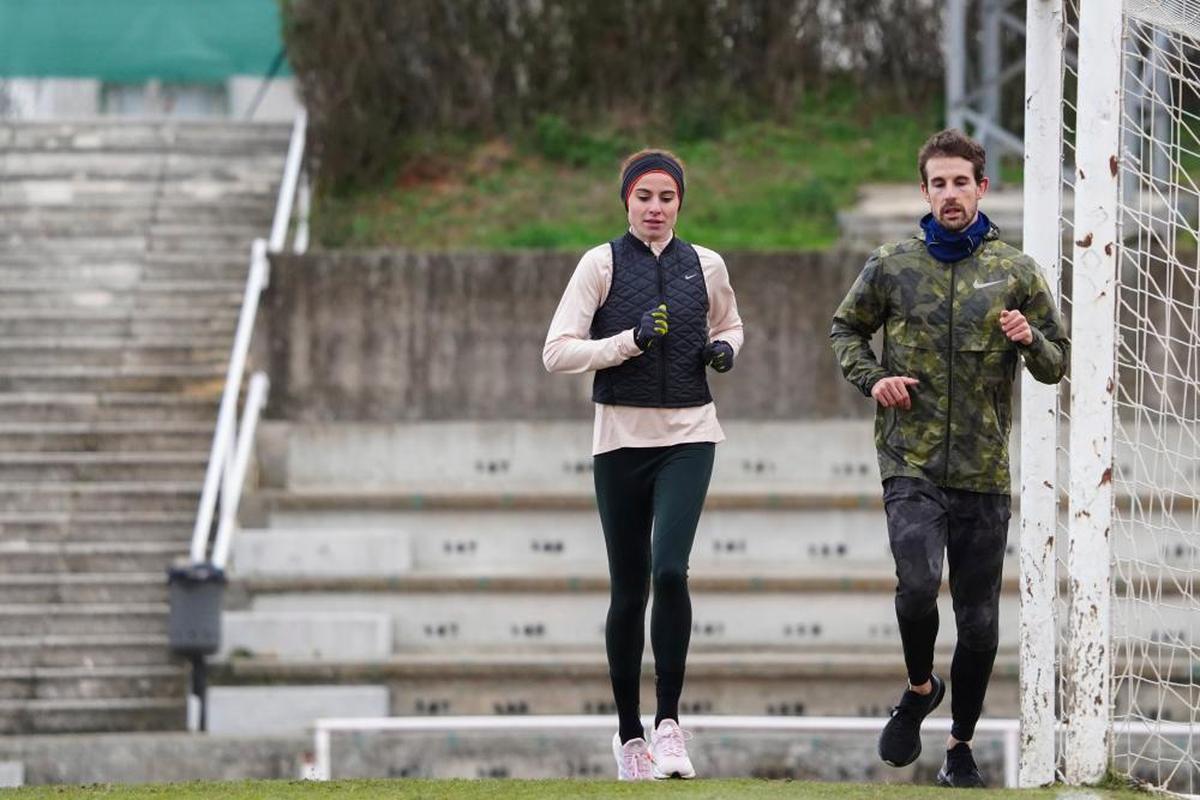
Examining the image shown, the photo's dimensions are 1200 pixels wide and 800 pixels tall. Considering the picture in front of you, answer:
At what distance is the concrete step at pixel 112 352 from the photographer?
1568cm

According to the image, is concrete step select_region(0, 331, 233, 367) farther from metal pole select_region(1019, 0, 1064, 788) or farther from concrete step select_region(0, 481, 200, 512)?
metal pole select_region(1019, 0, 1064, 788)

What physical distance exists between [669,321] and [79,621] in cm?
726

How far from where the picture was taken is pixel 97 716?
13.4 metres

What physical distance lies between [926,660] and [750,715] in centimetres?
613

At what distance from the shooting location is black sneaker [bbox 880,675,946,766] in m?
7.45

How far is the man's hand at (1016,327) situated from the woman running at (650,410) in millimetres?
974

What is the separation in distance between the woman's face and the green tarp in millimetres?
11227

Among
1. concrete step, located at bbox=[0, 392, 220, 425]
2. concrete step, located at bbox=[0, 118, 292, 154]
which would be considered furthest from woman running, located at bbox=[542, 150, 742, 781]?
concrete step, located at bbox=[0, 118, 292, 154]

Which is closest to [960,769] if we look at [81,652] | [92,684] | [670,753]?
[670,753]

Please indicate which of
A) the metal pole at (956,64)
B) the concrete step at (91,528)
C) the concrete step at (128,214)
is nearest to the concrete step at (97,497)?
the concrete step at (91,528)

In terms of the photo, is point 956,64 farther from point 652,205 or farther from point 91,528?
point 652,205

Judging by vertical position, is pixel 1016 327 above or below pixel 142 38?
below

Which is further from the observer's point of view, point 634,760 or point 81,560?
point 81,560

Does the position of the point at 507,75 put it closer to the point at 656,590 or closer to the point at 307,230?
the point at 307,230
